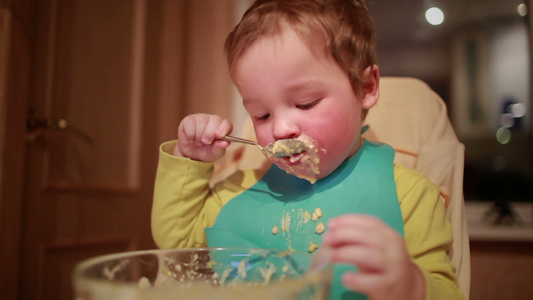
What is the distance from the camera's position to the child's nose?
0.66 m

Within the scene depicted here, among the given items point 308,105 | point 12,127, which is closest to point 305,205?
point 308,105

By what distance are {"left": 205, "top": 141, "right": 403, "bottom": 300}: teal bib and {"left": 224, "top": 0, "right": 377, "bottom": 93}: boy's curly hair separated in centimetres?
15

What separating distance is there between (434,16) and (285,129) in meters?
1.65

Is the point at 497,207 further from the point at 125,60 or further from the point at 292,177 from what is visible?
the point at 125,60

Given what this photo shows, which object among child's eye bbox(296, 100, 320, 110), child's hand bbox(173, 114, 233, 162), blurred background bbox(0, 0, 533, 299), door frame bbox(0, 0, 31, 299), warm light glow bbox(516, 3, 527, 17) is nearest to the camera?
child's eye bbox(296, 100, 320, 110)

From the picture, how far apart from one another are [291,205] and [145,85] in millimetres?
1402

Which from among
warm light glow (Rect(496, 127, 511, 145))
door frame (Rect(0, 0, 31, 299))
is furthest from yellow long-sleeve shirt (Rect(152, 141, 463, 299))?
warm light glow (Rect(496, 127, 511, 145))

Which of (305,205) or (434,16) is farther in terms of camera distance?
(434,16)

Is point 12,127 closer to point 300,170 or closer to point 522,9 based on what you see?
point 300,170

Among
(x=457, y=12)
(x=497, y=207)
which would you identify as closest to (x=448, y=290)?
(x=497, y=207)

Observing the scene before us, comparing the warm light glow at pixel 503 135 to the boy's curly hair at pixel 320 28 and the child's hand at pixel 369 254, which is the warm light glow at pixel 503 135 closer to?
the boy's curly hair at pixel 320 28

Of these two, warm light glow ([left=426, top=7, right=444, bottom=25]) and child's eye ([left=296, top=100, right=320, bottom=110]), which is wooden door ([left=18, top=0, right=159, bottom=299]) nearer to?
child's eye ([left=296, top=100, right=320, bottom=110])

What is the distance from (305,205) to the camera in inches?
28.0

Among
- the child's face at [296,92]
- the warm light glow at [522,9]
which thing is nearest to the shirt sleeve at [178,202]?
the child's face at [296,92]
